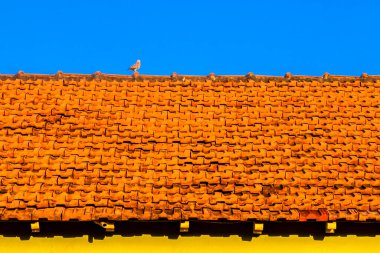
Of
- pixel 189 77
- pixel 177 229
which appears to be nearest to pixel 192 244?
pixel 177 229

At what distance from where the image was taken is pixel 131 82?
34.0 feet

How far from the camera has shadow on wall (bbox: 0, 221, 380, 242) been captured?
7.91m

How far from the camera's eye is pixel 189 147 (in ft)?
29.0

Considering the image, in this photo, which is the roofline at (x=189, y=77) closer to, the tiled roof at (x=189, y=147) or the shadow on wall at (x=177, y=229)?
the tiled roof at (x=189, y=147)

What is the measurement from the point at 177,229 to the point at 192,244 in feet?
0.96

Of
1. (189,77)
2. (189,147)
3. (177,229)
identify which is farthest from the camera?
(189,77)

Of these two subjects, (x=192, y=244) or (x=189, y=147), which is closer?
(x=192, y=244)

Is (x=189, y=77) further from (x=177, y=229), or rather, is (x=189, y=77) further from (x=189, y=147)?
(x=177, y=229)

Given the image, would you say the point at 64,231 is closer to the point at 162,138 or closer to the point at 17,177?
the point at 17,177

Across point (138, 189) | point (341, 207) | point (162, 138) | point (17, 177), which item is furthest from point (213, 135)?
point (17, 177)

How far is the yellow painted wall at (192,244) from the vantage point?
7.90 m

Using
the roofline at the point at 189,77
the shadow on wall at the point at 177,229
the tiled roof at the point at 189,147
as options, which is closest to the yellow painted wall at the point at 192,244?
the shadow on wall at the point at 177,229

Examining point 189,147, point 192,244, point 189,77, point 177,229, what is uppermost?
point 189,77

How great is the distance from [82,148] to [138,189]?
1.25m
